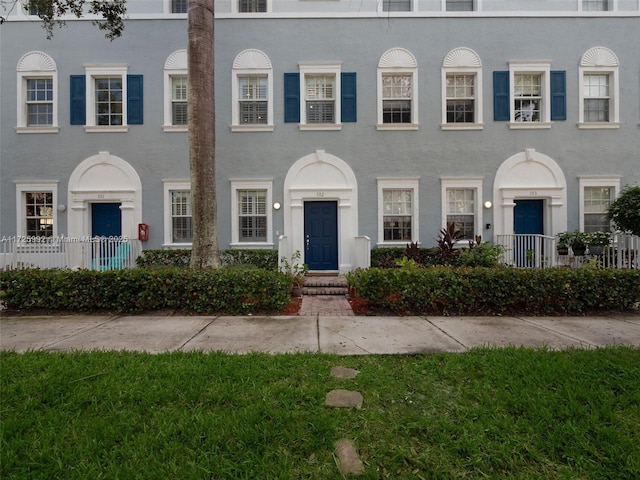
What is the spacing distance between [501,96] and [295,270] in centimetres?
833

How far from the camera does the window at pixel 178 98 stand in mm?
10102

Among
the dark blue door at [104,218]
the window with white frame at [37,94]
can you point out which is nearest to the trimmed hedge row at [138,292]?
the dark blue door at [104,218]

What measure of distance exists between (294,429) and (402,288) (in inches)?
149

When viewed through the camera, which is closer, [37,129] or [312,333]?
[312,333]

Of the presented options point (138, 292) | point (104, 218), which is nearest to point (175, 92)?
point (104, 218)

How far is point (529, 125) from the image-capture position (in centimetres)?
992

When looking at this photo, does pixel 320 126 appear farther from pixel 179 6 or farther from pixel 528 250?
pixel 528 250

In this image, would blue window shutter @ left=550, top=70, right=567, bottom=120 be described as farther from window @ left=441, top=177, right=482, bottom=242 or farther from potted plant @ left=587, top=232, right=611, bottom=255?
potted plant @ left=587, top=232, right=611, bottom=255

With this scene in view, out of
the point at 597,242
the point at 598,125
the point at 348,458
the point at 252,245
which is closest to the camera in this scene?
the point at 348,458

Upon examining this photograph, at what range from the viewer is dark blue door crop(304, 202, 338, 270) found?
997 cm

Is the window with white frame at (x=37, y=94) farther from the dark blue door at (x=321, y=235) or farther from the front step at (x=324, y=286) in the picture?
the front step at (x=324, y=286)

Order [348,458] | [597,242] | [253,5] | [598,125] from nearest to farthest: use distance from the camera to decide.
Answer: [348,458]
[597,242]
[598,125]
[253,5]

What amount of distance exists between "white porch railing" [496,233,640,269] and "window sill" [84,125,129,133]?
11893 millimetres

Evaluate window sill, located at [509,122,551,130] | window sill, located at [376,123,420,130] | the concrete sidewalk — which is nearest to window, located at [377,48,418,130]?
window sill, located at [376,123,420,130]
